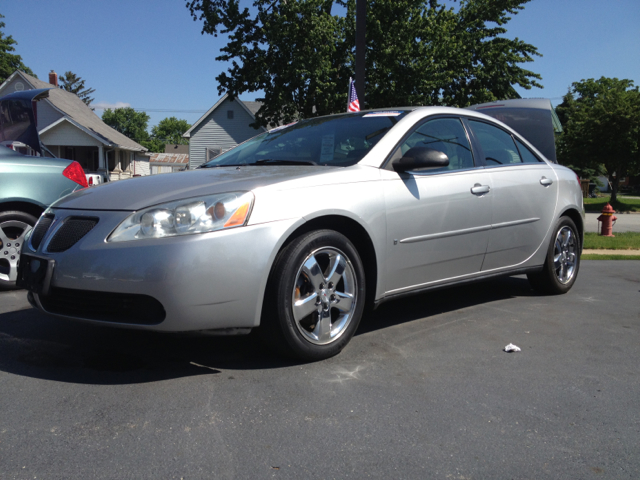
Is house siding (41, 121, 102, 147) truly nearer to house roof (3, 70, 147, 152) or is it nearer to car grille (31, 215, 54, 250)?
house roof (3, 70, 147, 152)

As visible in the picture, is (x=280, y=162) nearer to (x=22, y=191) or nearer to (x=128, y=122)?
(x=22, y=191)

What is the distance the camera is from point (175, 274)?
2873 millimetres

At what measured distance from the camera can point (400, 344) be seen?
388 centimetres

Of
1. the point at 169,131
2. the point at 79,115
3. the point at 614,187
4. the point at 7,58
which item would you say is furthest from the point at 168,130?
the point at 614,187

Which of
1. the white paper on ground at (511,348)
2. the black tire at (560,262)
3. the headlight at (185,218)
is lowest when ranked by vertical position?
the white paper on ground at (511,348)

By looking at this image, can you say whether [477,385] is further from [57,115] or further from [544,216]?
[57,115]

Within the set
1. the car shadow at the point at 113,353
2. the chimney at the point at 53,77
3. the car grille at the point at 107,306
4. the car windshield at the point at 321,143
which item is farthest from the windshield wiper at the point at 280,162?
the chimney at the point at 53,77

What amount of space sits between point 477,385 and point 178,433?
161 centimetres

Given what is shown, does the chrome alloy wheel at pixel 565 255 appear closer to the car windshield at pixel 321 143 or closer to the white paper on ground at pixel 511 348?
the white paper on ground at pixel 511 348

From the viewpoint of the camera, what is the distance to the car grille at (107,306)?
296 cm

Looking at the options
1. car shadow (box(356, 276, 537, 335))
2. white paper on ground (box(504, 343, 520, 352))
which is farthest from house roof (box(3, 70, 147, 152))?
white paper on ground (box(504, 343, 520, 352))

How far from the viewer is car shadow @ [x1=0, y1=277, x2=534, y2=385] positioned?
3172mm

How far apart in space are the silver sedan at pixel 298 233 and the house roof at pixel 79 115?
104 ft

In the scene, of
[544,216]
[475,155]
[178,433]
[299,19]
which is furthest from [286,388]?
[299,19]
